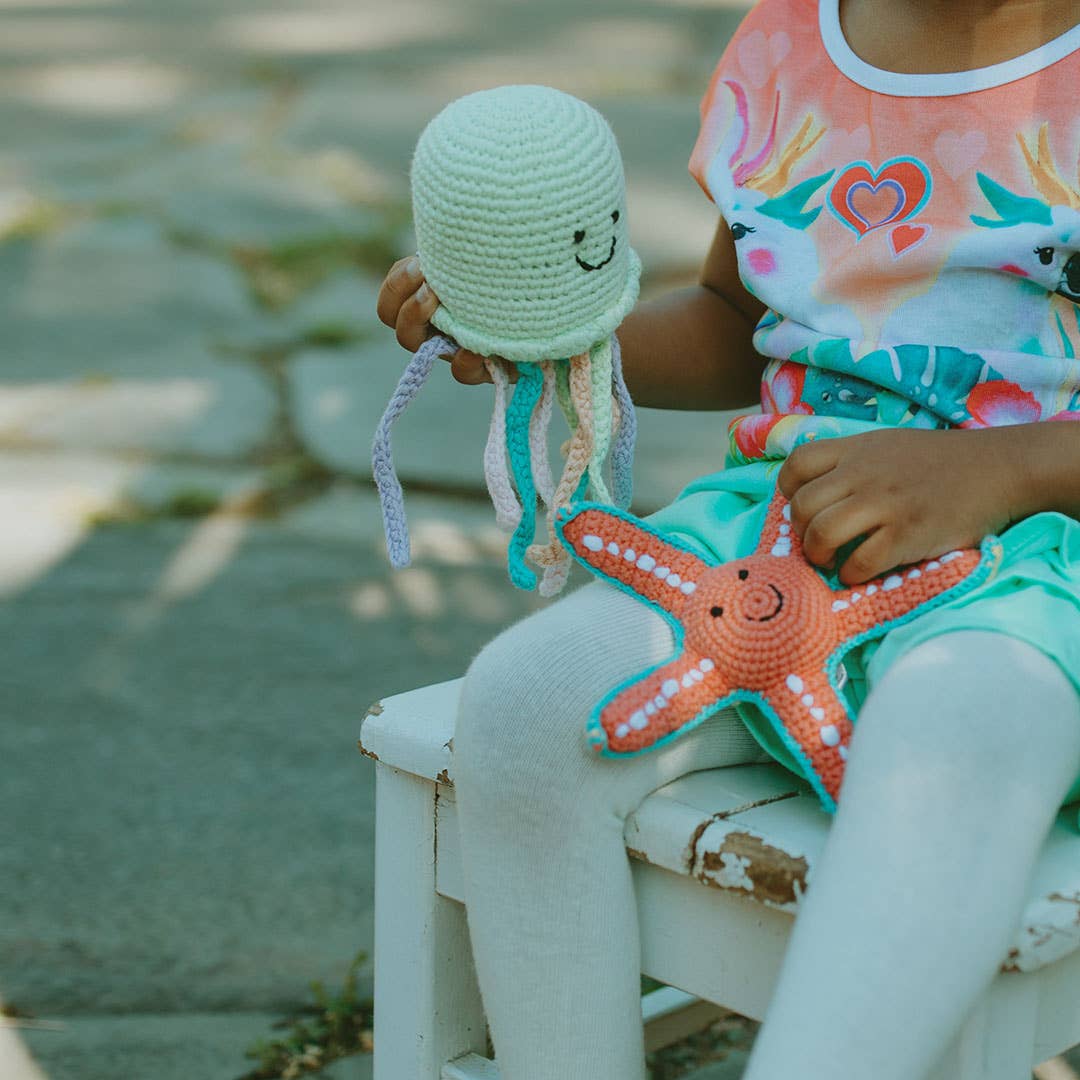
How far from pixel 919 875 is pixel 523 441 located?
38 cm

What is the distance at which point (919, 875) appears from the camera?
2.66 feet

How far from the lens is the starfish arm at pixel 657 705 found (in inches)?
36.7

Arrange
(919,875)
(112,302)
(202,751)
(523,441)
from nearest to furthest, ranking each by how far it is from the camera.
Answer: (919,875) → (523,441) → (202,751) → (112,302)

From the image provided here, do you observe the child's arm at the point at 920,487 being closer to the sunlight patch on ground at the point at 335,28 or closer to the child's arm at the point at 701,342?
the child's arm at the point at 701,342

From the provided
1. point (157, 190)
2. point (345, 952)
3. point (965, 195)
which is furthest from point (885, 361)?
point (157, 190)

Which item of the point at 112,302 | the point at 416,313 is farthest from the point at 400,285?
the point at 112,302

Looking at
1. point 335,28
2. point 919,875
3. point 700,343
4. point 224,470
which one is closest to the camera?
point 919,875

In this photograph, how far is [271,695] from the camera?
2.25 metres

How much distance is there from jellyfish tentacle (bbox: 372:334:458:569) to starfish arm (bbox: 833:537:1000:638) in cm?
29

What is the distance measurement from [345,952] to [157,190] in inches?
120

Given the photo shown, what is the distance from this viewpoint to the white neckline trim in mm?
1093

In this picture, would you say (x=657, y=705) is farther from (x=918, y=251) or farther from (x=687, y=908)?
(x=918, y=251)

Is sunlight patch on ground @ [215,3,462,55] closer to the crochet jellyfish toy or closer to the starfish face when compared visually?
the crochet jellyfish toy

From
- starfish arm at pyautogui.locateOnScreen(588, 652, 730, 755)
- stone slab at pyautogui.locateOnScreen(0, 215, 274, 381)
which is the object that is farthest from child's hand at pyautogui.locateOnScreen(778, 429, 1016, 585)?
stone slab at pyautogui.locateOnScreen(0, 215, 274, 381)
